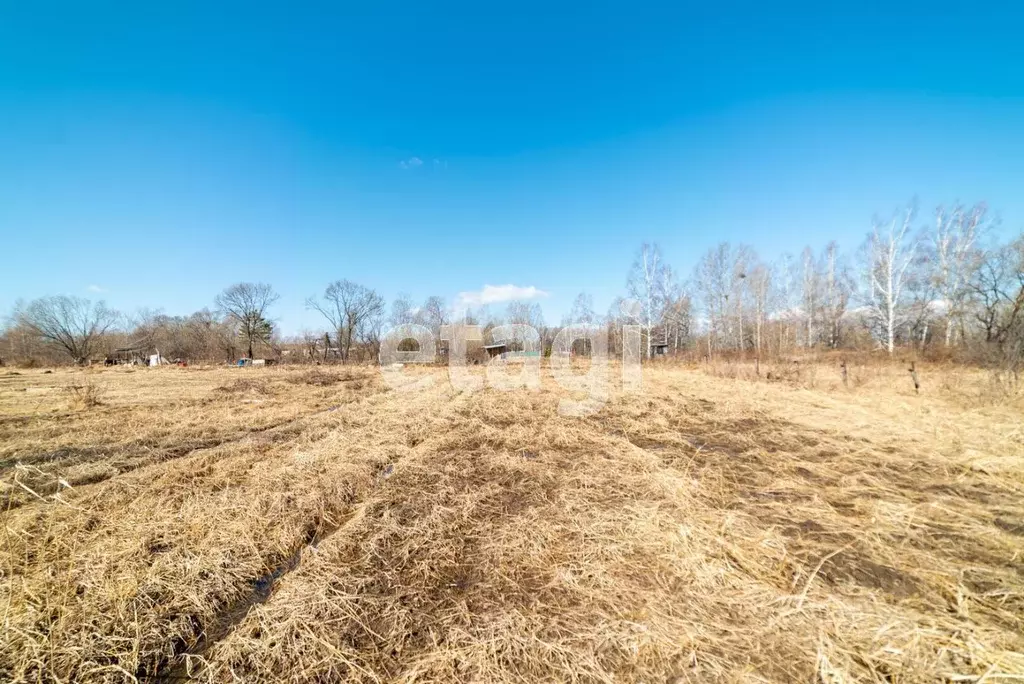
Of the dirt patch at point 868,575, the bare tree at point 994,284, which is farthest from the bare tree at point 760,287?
the dirt patch at point 868,575

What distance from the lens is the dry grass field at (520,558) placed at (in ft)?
6.57

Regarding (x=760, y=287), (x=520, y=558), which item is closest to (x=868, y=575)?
(x=520, y=558)

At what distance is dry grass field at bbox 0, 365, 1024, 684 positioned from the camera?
2.00 meters

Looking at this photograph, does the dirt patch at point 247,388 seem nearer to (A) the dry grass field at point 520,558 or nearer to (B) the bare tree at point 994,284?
(A) the dry grass field at point 520,558

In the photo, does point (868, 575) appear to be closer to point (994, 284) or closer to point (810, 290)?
point (994, 284)

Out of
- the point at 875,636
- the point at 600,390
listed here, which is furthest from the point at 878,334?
the point at 875,636

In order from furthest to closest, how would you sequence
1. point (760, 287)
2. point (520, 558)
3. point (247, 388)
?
point (760, 287)
point (247, 388)
point (520, 558)

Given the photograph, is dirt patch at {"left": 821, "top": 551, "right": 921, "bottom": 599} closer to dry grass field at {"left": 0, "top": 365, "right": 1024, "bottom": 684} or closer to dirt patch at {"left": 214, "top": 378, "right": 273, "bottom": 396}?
dry grass field at {"left": 0, "top": 365, "right": 1024, "bottom": 684}

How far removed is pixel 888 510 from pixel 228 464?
28.6 ft

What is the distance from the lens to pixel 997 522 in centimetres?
351

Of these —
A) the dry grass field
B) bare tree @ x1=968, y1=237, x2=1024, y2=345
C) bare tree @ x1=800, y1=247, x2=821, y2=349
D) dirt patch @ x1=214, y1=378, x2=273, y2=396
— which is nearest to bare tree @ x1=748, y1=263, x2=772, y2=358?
bare tree @ x1=800, y1=247, x2=821, y2=349

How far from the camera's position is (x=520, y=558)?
9.65 feet

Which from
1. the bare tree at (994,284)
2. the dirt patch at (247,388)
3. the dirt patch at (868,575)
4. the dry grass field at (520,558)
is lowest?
the dirt patch at (868,575)

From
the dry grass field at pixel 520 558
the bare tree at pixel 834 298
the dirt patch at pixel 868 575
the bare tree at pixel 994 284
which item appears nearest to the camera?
the dry grass field at pixel 520 558
